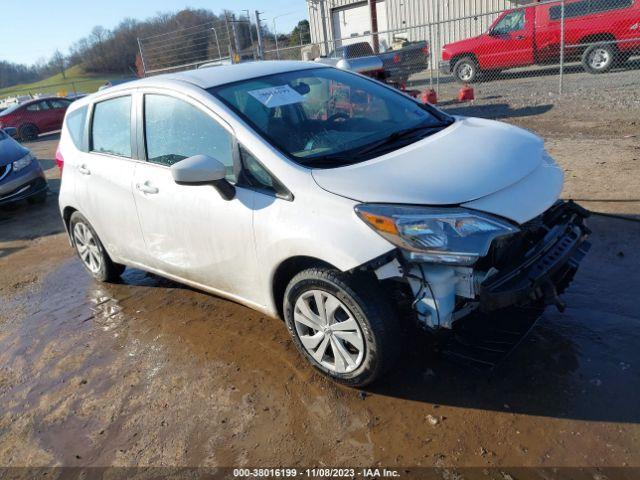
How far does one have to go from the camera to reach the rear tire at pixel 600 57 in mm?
13266

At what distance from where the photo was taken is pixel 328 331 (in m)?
2.97

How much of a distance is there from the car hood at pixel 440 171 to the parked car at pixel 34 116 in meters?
20.3

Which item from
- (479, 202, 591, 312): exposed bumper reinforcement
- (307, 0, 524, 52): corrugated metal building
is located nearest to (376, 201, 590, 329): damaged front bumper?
(479, 202, 591, 312): exposed bumper reinforcement

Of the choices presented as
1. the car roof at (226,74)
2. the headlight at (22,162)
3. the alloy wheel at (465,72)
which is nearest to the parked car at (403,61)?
the alloy wheel at (465,72)

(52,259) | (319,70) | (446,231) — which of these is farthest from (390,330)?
(52,259)

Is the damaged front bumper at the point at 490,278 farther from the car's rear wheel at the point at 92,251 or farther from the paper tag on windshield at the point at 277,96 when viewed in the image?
the car's rear wheel at the point at 92,251

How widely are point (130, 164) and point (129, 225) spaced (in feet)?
1.57

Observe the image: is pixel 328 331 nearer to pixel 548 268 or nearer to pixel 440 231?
pixel 440 231

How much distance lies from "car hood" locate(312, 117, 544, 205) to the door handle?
1.40 meters

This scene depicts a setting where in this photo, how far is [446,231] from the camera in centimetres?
257

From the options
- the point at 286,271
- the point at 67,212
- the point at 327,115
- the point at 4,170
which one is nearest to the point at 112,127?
the point at 67,212

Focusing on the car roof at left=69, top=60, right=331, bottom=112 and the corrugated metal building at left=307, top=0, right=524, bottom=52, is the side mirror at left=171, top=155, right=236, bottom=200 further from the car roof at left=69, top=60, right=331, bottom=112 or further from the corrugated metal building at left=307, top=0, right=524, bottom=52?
the corrugated metal building at left=307, top=0, right=524, bottom=52

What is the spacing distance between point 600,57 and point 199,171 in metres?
13.7

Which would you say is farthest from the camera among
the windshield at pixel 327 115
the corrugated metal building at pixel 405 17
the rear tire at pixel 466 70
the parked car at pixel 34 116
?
the corrugated metal building at pixel 405 17
